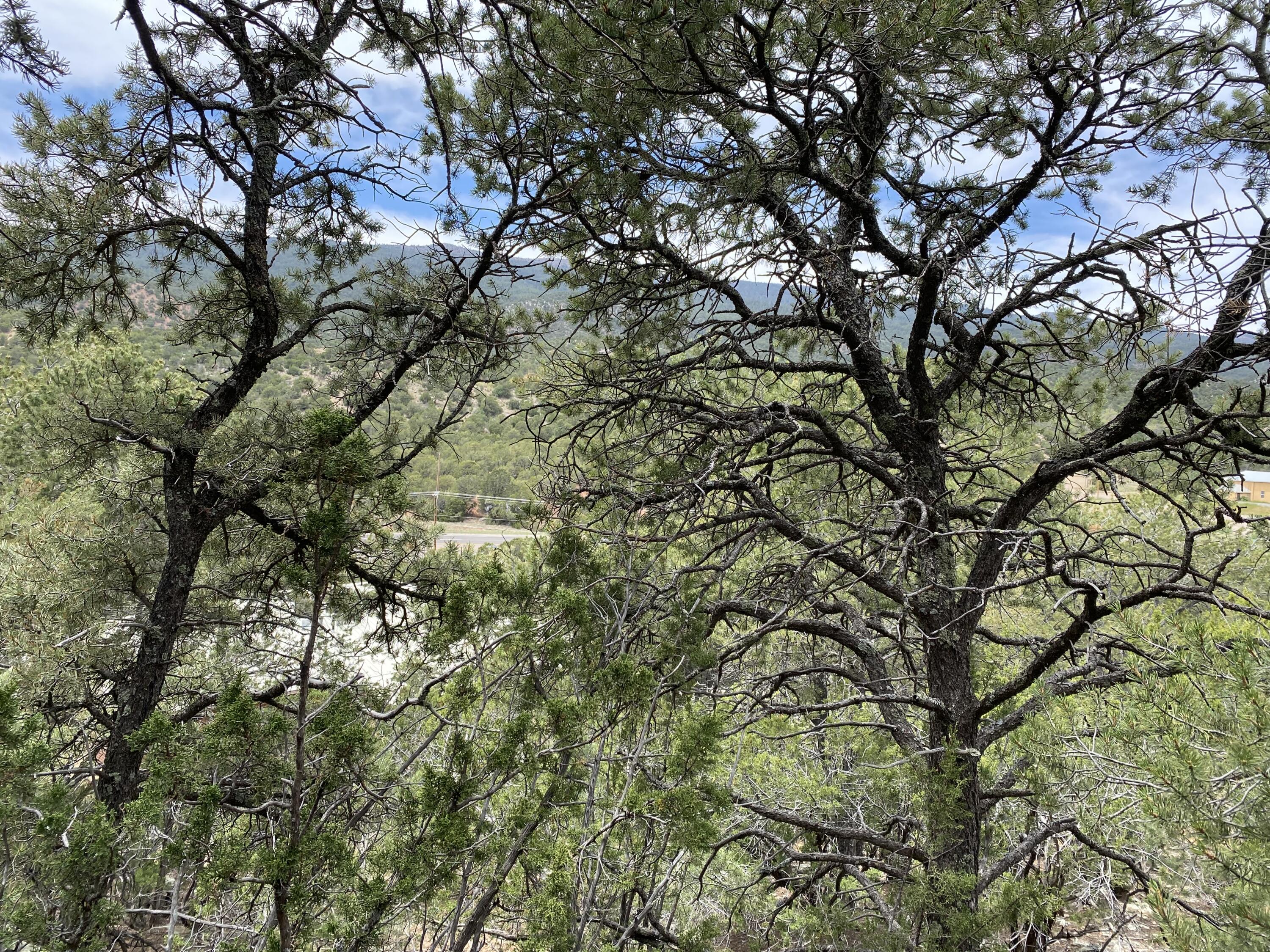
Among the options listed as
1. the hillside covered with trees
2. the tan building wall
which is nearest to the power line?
the hillside covered with trees

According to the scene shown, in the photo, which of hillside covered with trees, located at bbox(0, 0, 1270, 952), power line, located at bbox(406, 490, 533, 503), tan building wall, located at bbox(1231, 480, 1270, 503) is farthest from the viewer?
tan building wall, located at bbox(1231, 480, 1270, 503)

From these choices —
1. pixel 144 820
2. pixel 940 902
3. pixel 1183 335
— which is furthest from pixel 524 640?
pixel 1183 335

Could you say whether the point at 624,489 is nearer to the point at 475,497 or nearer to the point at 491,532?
the point at 475,497

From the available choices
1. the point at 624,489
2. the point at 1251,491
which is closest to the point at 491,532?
the point at 624,489

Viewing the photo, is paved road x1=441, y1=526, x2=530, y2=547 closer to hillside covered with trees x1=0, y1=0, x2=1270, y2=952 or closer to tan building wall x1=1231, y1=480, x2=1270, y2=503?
hillside covered with trees x1=0, y1=0, x2=1270, y2=952

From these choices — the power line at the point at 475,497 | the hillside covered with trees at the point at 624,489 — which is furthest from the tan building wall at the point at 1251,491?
the power line at the point at 475,497

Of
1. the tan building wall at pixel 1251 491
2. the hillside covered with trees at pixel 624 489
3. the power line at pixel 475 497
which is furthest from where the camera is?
the tan building wall at pixel 1251 491

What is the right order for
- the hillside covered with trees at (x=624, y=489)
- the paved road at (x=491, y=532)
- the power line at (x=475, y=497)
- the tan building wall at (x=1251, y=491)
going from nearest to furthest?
the hillside covered with trees at (x=624, y=489) → the power line at (x=475, y=497) → the paved road at (x=491, y=532) → the tan building wall at (x=1251, y=491)

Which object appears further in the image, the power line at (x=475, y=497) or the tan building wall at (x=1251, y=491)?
the tan building wall at (x=1251, y=491)

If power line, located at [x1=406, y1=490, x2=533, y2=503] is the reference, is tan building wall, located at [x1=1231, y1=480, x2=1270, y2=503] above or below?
above

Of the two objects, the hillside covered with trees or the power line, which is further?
the power line

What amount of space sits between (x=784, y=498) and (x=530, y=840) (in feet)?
17.6

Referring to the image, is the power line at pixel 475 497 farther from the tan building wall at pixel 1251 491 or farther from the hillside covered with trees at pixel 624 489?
the tan building wall at pixel 1251 491

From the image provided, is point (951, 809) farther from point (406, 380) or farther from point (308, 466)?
point (406, 380)
